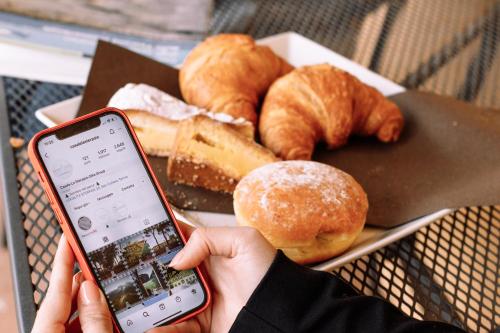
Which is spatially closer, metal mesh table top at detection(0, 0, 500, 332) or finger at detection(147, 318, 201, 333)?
finger at detection(147, 318, 201, 333)

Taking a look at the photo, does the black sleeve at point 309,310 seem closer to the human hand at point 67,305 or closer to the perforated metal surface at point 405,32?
the human hand at point 67,305

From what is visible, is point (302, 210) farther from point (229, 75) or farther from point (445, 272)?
point (229, 75)

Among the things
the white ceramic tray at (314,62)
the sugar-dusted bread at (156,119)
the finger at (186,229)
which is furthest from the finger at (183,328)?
the sugar-dusted bread at (156,119)

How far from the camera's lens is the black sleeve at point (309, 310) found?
23.6 inches

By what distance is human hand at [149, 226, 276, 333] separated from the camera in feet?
2.10

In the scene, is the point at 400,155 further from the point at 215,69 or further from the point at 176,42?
the point at 176,42

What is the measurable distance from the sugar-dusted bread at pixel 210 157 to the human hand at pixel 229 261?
0.90 ft

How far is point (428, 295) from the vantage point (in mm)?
778

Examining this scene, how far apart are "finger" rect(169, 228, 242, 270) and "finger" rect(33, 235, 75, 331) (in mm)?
114

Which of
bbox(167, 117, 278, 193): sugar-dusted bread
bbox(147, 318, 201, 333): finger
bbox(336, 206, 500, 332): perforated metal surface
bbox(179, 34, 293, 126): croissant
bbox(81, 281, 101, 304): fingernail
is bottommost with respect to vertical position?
bbox(336, 206, 500, 332): perforated metal surface

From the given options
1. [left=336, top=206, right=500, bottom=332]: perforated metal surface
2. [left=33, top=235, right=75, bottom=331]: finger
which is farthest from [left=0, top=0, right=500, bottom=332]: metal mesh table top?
[left=33, top=235, right=75, bottom=331]: finger

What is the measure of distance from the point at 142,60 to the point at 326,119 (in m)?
0.40

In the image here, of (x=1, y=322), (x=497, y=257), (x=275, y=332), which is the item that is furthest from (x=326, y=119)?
(x=1, y=322)

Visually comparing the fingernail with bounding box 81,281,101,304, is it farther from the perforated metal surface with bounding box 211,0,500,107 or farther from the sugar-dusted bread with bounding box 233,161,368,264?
the perforated metal surface with bounding box 211,0,500,107
